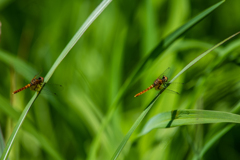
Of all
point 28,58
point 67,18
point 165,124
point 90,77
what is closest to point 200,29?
point 90,77

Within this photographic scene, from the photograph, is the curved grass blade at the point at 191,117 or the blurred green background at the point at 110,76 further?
the blurred green background at the point at 110,76

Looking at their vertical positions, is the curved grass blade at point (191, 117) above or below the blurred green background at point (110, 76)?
below

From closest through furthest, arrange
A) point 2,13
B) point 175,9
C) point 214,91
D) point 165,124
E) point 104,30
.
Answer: point 165,124 → point 214,91 → point 175,9 → point 104,30 → point 2,13

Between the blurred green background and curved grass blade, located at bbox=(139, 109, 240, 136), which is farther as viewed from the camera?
the blurred green background

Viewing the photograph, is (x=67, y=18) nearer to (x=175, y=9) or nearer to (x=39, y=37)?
(x=39, y=37)
